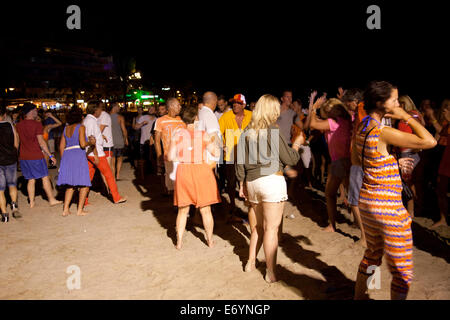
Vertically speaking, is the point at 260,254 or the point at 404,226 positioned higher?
the point at 404,226

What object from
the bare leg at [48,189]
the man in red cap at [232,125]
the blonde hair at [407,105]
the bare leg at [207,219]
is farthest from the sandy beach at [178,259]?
the blonde hair at [407,105]

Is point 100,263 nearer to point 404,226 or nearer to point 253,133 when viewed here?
point 253,133

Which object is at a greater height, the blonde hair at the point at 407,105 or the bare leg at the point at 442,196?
the blonde hair at the point at 407,105

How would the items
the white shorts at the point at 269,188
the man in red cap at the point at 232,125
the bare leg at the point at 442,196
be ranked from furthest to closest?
1. the man in red cap at the point at 232,125
2. the bare leg at the point at 442,196
3. the white shorts at the point at 269,188

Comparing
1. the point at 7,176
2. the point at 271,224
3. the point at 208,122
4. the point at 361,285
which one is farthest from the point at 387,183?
the point at 7,176

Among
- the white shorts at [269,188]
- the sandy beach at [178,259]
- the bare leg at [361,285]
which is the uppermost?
the white shorts at [269,188]

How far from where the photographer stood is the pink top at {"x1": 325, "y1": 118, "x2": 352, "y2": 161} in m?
4.64

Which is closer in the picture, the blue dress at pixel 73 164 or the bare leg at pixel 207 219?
the bare leg at pixel 207 219

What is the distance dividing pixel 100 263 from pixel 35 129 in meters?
3.56

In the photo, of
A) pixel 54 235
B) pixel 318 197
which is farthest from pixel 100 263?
pixel 318 197

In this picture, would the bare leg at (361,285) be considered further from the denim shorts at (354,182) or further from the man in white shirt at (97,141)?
the man in white shirt at (97,141)

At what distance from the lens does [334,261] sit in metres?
4.35

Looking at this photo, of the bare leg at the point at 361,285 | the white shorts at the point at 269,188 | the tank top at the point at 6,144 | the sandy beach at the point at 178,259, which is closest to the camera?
the bare leg at the point at 361,285

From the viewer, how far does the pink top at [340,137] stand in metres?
4.64
